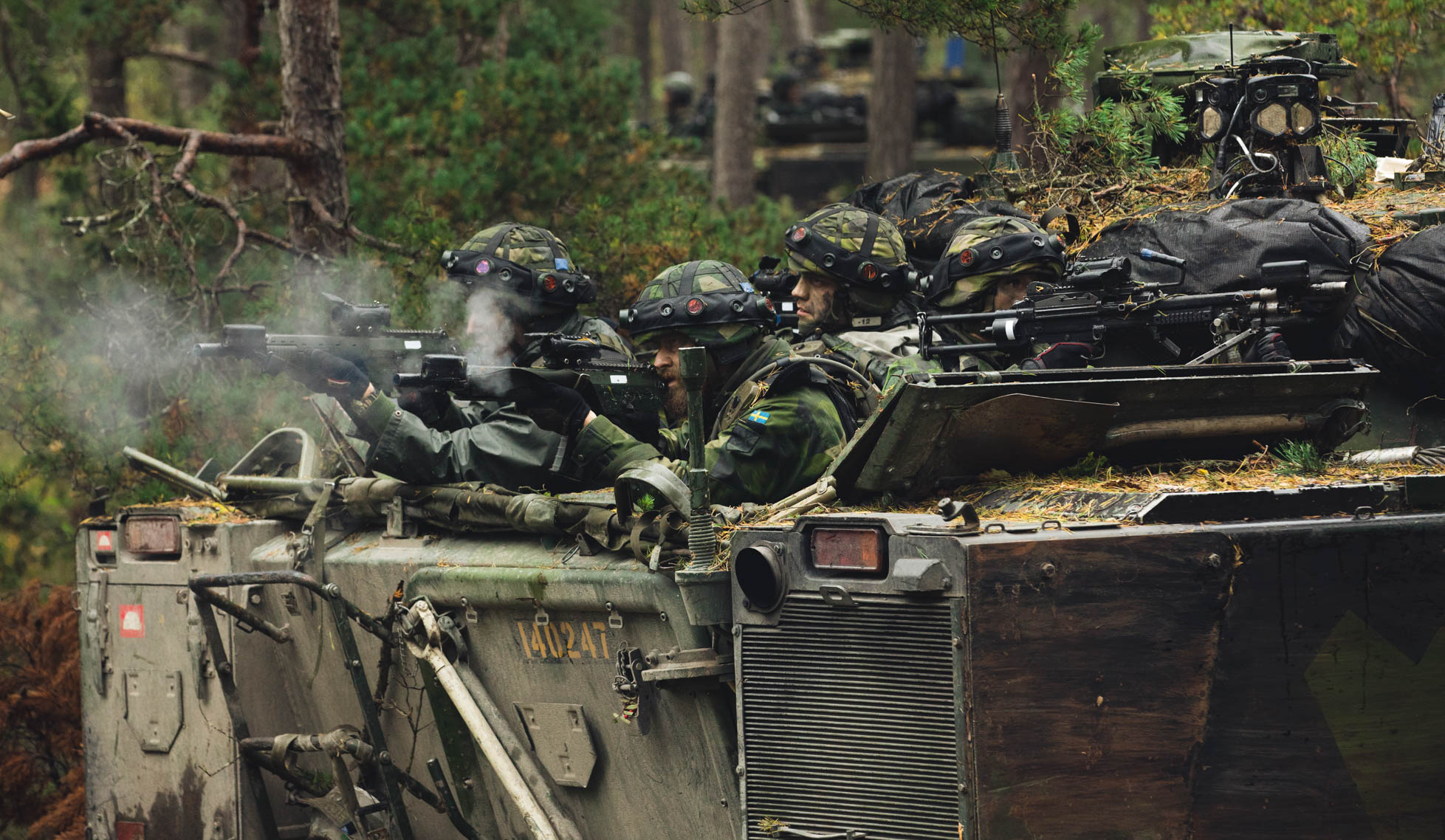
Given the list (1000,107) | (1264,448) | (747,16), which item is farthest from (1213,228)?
(747,16)

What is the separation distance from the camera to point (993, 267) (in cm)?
621

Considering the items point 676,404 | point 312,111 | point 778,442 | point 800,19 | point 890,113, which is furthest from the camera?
point 800,19

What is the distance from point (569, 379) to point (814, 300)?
1.55 meters

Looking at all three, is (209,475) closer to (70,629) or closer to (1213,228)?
(70,629)

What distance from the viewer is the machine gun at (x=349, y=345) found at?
6.07m

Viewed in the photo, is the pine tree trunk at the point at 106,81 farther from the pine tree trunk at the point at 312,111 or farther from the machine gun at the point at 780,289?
the machine gun at the point at 780,289

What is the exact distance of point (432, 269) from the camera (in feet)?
29.7

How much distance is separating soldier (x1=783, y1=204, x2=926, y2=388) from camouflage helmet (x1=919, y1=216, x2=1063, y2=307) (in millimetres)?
413

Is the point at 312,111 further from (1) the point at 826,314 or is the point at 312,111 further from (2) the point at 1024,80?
(2) the point at 1024,80

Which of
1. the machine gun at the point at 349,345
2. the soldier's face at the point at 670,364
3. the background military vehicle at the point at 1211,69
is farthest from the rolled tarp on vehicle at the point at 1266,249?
the machine gun at the point at 349,345

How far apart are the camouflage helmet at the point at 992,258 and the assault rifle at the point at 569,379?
1.31 metres

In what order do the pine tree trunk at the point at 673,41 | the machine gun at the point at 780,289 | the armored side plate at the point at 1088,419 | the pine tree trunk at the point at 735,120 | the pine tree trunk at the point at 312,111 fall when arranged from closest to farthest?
the armored side plate at the point at 1088,419
the machine gun at the point at 780,289
the pine tree trunk at the point at 312,111
the pine tree trunk at the point at 735,120
the pine tree trunk at the point at 673,41

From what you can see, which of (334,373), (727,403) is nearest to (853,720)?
(727,403)

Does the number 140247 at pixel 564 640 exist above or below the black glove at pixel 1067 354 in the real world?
below
